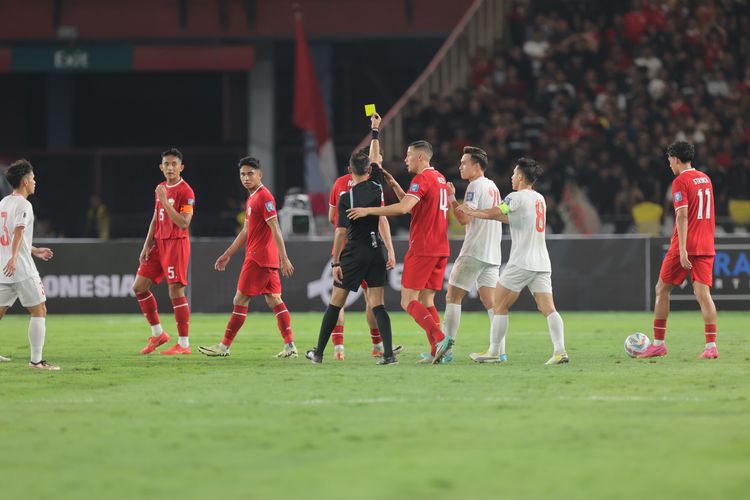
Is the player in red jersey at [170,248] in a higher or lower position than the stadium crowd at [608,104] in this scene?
lower

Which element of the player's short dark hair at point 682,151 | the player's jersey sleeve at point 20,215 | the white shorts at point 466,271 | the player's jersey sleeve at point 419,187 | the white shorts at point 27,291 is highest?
the player's short dark hair at point 682,151

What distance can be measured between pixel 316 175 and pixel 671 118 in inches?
406

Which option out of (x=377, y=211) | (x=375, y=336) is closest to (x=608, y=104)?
(x=375, y=336)

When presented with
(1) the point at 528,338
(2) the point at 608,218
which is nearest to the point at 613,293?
(2) the point at 608,218

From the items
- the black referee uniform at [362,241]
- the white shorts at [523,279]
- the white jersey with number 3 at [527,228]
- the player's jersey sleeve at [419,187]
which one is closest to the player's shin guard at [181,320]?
the black referee uniform at [362,241]

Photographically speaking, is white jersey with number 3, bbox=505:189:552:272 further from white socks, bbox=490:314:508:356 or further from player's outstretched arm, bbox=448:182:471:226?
white socks, bbox=490:314:508:356

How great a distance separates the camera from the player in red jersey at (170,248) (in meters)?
13.5

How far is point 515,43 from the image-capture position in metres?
29.9

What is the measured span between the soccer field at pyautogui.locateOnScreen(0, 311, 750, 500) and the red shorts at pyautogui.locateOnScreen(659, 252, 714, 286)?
881 millimetres

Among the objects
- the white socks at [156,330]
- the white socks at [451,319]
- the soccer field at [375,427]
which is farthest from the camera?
the white socks at [156,330]

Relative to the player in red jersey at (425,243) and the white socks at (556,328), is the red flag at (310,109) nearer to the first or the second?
the player in red jersey at (425,243)

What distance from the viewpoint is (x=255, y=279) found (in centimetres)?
1316

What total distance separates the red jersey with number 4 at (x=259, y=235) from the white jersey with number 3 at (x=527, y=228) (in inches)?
105

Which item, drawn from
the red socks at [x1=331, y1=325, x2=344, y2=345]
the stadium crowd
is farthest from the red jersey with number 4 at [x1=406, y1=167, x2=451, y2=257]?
the stadium crowd
